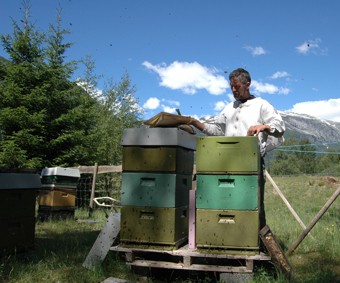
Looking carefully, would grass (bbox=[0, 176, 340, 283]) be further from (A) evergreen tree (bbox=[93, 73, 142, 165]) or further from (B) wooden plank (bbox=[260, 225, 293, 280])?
(A) evergreen tree (bbox=[93, 73, 142, 165])

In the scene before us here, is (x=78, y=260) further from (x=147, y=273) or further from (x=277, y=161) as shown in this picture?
(x=277, y=161)

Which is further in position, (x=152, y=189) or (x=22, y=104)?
(x=22, y=104)

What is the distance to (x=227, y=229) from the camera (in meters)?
3.59

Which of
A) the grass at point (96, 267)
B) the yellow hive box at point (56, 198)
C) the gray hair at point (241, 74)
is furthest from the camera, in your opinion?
the yellow hive box at point (56, 198)

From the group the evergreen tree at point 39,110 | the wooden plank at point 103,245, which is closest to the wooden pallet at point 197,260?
the wooden plank at point 103,245

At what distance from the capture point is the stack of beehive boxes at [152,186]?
12.4 feet

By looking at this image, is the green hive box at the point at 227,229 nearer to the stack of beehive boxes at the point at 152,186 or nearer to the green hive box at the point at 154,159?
the stack of beehive boxes at the point at 152,186

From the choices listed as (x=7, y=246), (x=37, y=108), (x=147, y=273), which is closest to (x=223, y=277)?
(x=147, y=273)

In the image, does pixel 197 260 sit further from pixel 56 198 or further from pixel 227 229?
pixel 56 198

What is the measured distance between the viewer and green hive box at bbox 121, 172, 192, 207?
12.4 ft

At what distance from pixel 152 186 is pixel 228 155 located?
866mm

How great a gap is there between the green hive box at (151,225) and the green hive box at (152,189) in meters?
0.07

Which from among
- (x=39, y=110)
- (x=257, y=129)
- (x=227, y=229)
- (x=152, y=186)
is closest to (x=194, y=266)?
(x=227, y=229)

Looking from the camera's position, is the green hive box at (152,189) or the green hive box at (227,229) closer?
the green hive box at (227,229)
